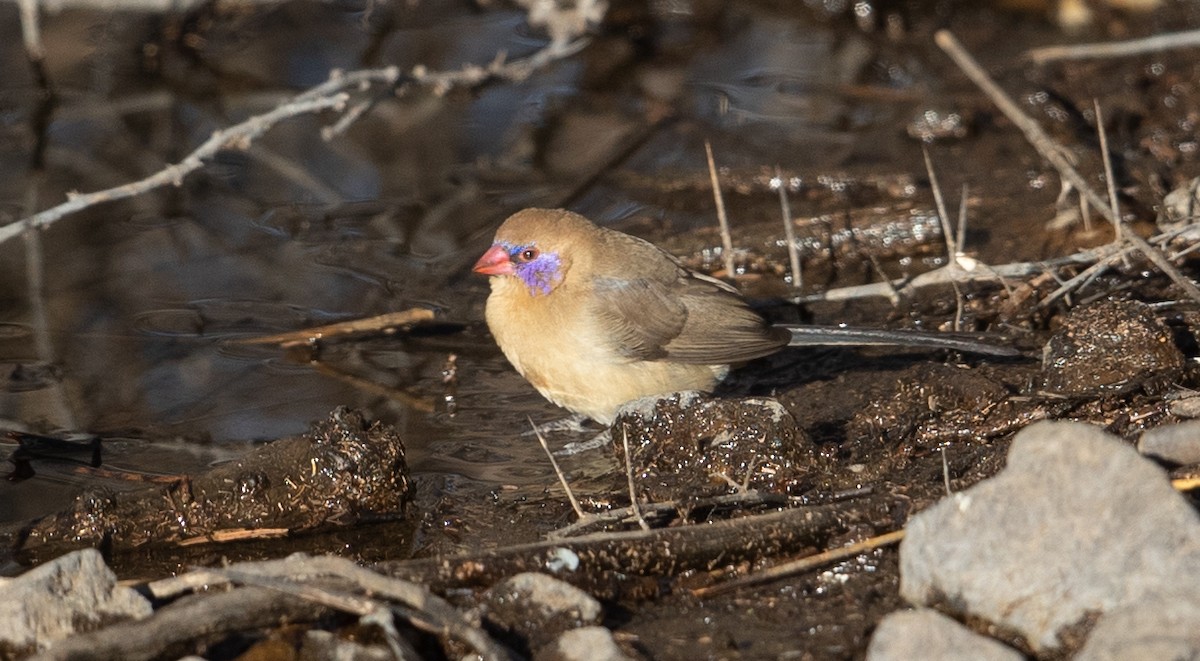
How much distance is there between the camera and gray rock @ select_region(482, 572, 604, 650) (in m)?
3.28

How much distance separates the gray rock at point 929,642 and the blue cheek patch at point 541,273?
2.46 metres

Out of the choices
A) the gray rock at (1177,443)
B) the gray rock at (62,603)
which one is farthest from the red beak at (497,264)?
the gray rock at (1177,443)

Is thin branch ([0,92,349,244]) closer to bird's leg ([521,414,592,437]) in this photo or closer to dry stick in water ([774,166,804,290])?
bird's leg ([521,414,592,437])

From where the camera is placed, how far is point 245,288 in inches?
245

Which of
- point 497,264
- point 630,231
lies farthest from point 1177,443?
point 630,231

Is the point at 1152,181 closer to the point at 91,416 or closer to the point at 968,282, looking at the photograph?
the point at 968,282

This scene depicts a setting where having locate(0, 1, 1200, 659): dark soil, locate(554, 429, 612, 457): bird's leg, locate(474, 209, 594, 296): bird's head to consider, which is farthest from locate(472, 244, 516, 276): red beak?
locate(554, 429, 612, 457): bird's leg

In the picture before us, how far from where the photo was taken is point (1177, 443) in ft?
11.5

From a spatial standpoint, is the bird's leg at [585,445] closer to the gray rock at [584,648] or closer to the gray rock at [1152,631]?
the gray rock at [584,648]

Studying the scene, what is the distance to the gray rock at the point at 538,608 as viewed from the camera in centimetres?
328

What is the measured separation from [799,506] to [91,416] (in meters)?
2.88

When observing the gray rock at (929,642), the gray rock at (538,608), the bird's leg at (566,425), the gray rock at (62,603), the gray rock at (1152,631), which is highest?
the gray rock at (62,603)

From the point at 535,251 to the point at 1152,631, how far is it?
2900 millimetres

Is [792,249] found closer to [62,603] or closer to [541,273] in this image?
[541,273]
